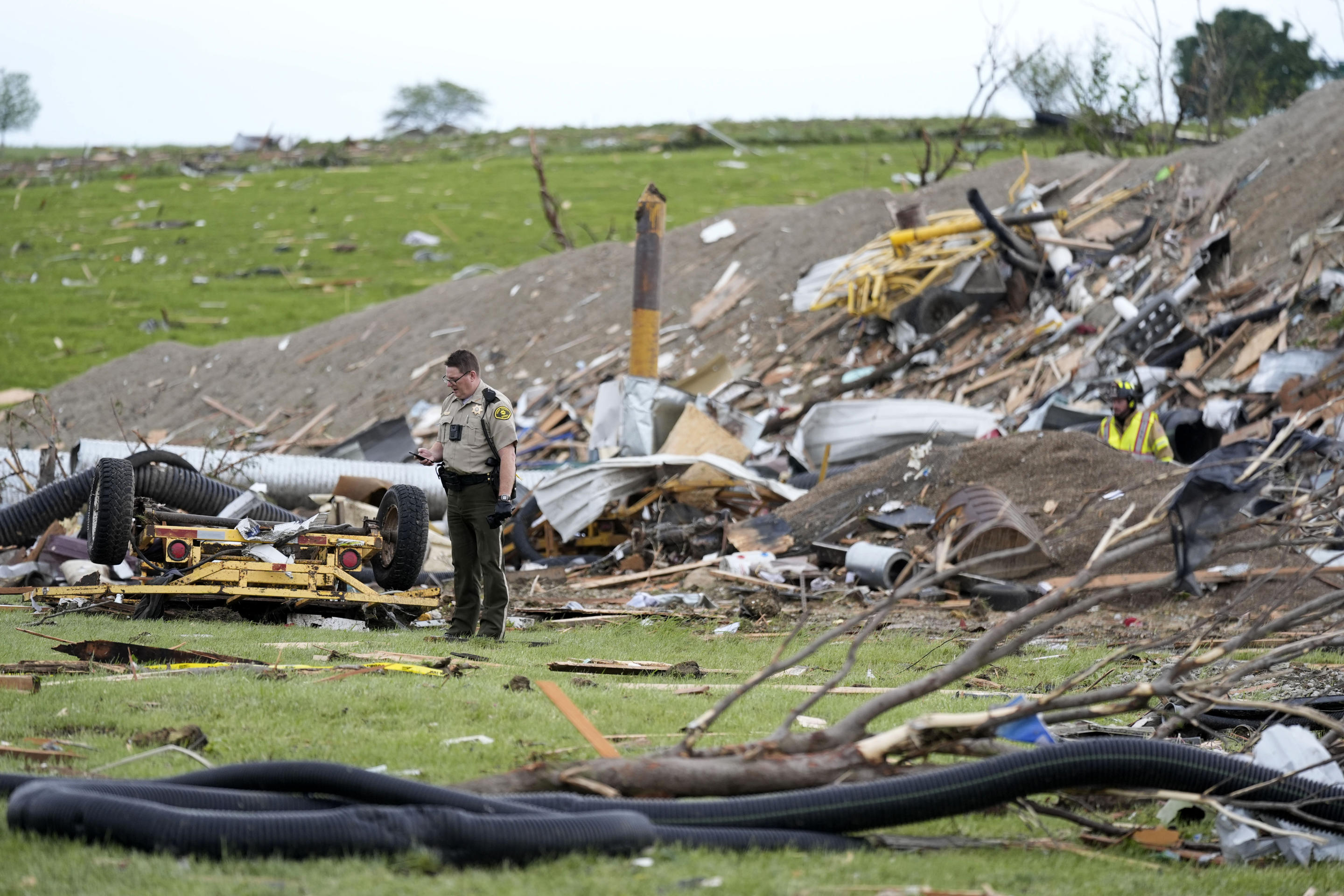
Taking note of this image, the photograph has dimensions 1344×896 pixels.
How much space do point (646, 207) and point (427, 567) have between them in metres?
6.84

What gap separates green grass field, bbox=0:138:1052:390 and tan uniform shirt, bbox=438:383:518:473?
83.1 feet

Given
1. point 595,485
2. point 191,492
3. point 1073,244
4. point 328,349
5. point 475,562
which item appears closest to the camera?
point 475,562

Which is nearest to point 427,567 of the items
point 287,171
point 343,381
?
point 343,381

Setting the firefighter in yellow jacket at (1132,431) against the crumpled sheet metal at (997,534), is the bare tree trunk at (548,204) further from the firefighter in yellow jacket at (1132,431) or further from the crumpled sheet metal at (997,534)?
the crumpled sheet metal at (997,534)

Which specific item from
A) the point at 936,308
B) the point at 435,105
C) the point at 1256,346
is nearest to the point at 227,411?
the point at 936,308

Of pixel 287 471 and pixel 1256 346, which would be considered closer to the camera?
pixel 287 471

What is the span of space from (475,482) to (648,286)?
8.43 m

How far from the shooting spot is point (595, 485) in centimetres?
1346

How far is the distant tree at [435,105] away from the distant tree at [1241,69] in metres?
52.8

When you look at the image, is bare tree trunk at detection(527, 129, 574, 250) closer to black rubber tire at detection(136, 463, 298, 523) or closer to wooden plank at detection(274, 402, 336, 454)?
wooden plank at detection(274, 402, 336, 454)

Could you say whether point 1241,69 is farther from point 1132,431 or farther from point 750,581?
point 750,581

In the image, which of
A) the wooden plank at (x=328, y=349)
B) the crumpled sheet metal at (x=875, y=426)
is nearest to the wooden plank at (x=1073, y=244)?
the crumpled sheet metal at (x=875, y=426)

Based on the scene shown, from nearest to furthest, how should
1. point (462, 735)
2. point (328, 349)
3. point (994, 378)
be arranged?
point (462, 735), point (994, 378), point (328, 349)

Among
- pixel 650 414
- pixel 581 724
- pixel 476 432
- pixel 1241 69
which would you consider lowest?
pixel 581 724
